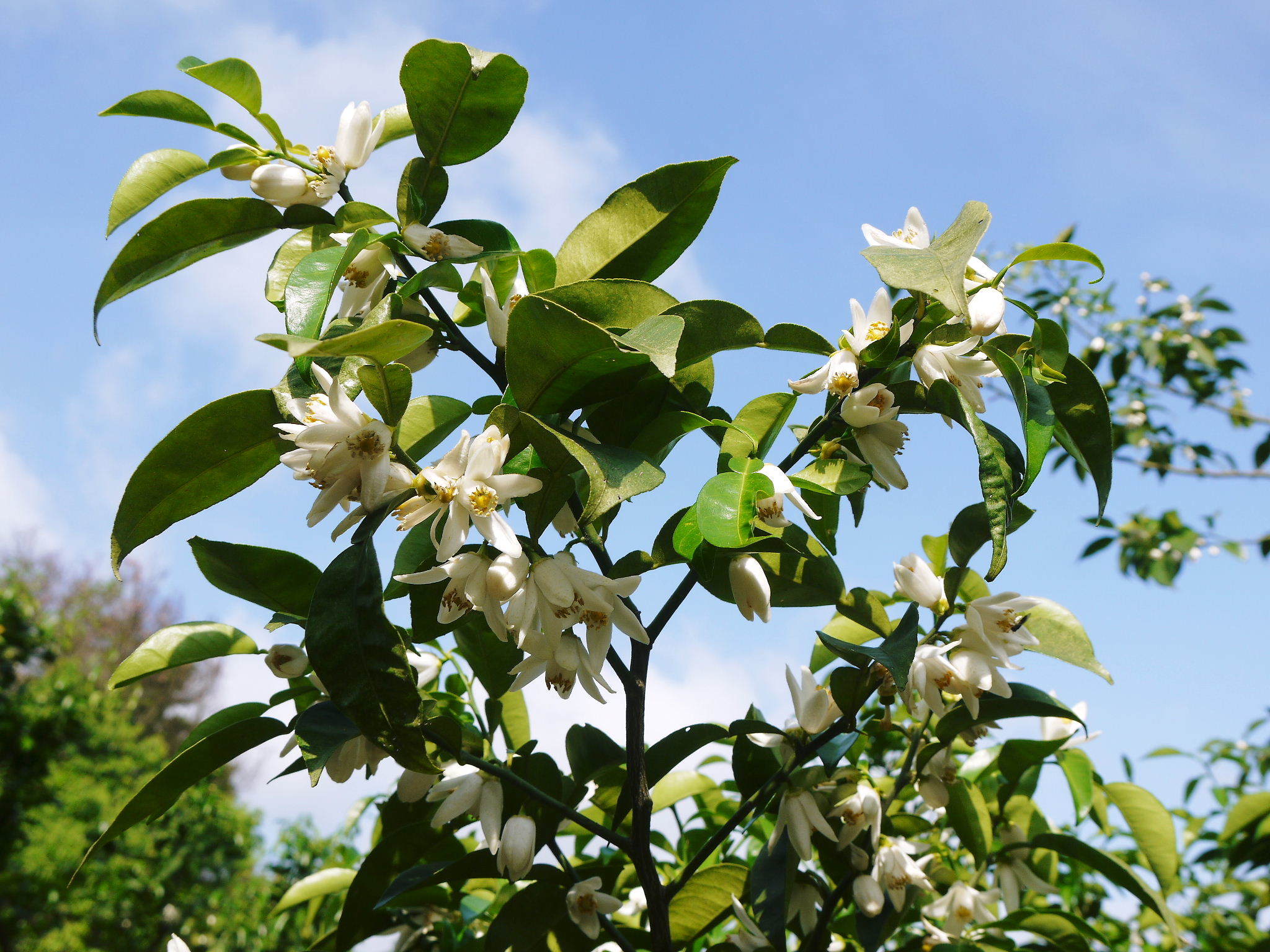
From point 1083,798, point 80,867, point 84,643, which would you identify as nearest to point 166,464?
point 80,867

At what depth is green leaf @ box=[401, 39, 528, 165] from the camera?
3.14ft

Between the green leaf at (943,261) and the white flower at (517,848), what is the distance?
0.72m

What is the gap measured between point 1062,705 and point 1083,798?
0.47m

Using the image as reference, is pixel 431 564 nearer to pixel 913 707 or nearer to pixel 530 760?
pixel 530 760

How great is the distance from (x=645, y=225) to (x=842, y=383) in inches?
10.9

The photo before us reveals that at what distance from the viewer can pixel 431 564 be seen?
1.02 metres

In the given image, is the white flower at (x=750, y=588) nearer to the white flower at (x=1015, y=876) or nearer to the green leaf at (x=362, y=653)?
the green leaf at (x=362, y=653)

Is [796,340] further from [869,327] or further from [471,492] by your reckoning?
[471,492]

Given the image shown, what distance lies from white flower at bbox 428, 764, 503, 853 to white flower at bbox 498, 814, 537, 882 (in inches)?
0.5

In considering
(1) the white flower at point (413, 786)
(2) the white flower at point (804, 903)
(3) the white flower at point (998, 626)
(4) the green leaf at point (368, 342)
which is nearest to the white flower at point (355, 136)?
(4) the green leaf at point (368, 342)

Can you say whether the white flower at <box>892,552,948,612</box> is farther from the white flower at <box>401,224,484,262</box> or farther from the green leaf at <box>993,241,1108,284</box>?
the white flower at <box>401,224,484,262</box>

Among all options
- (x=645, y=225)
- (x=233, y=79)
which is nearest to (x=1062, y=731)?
(x=645, y=225)

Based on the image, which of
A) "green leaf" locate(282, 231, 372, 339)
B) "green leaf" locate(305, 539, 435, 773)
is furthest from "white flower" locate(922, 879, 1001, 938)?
"green leaf" locate(282, 231, 372, 339)

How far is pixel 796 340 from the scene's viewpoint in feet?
3.26
